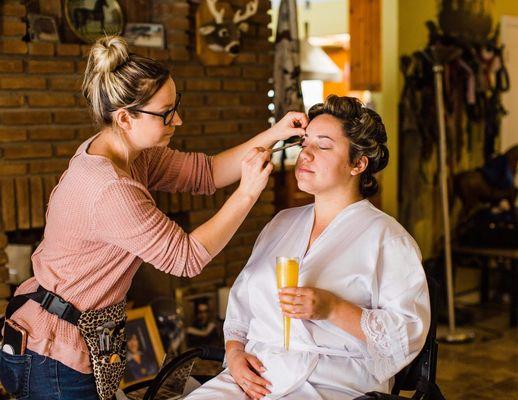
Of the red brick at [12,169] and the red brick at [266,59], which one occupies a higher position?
the red brick at [266,59]

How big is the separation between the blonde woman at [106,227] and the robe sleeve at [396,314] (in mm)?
424

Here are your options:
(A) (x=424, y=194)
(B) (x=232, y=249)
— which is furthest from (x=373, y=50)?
(B) (x=232, y=249)

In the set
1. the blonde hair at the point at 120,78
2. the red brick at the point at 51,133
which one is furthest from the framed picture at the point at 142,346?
the blonde hair at the point at 120,78

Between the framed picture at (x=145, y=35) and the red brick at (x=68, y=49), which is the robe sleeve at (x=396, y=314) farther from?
the framed picture at (x=145, y=35)

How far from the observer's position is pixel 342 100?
2152 millimetres

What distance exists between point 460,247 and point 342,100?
316cm

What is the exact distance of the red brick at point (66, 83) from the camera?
3193 mm

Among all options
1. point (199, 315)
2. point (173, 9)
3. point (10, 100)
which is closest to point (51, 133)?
point (10, 100)

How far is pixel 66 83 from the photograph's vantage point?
3232 millimetres

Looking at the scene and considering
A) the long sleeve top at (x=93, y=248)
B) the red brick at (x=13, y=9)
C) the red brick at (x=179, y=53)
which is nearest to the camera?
the long sleeve top at (x=93, y=248)

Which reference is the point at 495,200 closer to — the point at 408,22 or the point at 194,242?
the point at 408,22

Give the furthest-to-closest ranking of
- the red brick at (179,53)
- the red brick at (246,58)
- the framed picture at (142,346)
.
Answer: the red brick at (246,58) < the red brick at (179,53) < the framed picture at (142,346)

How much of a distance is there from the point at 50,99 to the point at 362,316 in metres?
1.87

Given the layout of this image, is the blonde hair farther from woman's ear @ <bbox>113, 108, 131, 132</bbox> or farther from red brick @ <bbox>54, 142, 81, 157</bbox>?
red brick @ <bbox>54, 142, 81, 157</bbox>
